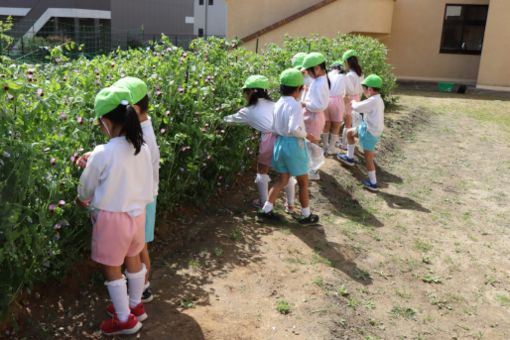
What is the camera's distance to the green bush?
261cm

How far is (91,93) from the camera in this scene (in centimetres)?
343

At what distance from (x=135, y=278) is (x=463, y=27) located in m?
17.5

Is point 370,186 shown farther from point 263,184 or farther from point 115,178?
point 115,178

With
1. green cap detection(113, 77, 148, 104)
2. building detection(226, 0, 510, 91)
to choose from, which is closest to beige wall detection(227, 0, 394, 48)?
building detection(226, 0, 510, 91)

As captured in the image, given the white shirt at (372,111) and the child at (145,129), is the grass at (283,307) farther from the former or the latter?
the white shirt at (372,111)

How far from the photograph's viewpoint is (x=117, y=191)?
2803mm

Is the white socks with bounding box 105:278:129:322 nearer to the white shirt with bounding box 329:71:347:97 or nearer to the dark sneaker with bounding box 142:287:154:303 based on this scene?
the dark sneaker with bounding box 142:287:154:303

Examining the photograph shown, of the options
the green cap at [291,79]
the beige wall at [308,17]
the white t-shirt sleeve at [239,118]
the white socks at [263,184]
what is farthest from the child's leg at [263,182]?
the beige wall at [308,17]

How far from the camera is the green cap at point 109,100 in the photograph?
8.89ft

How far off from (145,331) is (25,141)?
131cm

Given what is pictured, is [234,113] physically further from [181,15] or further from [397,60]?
[181,15]

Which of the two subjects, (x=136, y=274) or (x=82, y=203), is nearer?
(x=82, y=203)

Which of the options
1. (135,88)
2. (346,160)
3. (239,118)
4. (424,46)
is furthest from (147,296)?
(424,46)

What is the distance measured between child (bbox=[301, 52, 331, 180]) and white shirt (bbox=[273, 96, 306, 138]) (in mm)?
1068
